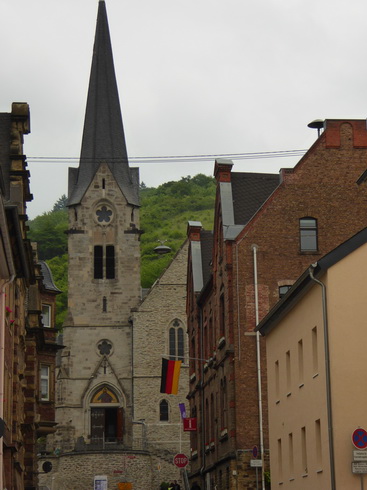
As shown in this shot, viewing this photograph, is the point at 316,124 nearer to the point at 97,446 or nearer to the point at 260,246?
the point at 260,246

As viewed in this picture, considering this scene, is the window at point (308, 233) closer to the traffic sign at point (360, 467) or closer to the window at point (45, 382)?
the traffic sign at point (360, 467)

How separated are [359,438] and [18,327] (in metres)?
16.4

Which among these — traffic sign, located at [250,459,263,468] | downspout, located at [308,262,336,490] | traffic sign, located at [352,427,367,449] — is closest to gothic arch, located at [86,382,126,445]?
traffic sign, located at [250,459,263,468]

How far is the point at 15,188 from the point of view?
37062 millimetres

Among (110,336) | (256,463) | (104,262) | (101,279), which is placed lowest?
(256,463)

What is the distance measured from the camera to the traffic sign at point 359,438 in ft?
79.7

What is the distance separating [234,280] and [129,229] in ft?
169

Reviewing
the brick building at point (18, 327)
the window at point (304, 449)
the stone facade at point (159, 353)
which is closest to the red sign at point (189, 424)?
the brick building at point (18, 327)

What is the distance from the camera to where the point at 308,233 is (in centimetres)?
4259

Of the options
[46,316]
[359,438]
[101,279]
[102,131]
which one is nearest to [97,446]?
[101,279]

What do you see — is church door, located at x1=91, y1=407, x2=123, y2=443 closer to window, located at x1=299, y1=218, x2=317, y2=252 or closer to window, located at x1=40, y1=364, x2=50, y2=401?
window, located at x1=40, y1=364, x2=50, y2=401

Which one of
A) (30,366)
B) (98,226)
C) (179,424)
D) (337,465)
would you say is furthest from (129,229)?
(337,465)

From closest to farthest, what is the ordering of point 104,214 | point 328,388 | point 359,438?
point 359,438
point 328,388
point 104,214

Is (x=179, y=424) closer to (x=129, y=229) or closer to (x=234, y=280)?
(x=129, y=229)
